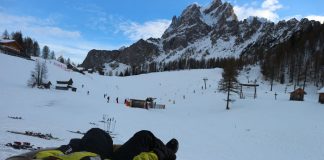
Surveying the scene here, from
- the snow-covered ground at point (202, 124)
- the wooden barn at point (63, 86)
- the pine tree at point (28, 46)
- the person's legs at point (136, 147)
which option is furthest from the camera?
the pine tree at point (28, 46)

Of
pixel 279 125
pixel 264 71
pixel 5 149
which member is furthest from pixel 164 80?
pixel 5 149

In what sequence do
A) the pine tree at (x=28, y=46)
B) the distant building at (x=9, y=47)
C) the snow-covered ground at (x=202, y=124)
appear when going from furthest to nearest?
1. the pine tree at (x=28, y=46)
2. the distant building at (x=9, y=47)
3. the snow-covered ground at (x=202, y=124)

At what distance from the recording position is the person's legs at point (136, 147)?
4629 mm

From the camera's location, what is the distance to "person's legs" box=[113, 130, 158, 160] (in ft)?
15.2

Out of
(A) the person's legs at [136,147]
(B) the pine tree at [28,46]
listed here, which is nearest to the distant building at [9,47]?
(B) the pine tree at [28,46]

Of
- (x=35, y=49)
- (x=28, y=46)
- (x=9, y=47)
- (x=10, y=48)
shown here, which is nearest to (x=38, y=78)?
(x=10, y=48)

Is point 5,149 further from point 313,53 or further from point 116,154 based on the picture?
point 313,53

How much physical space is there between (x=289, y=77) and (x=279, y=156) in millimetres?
85926

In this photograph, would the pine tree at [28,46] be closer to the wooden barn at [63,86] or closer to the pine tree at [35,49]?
the pine tree at [35,49]

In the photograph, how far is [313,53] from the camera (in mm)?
110500

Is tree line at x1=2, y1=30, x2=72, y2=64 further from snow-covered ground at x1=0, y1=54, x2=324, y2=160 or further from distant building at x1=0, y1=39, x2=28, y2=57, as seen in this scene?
snow-covered ground at x1=0, y1=54, x2=324, y2=160

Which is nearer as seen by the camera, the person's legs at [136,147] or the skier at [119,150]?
the skier at [119,150]

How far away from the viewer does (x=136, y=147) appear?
467 centimetres

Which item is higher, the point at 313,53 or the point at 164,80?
the point at 313,53
